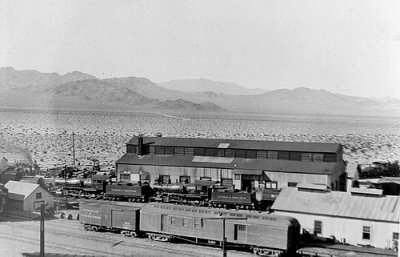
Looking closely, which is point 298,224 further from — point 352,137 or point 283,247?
point 352,137

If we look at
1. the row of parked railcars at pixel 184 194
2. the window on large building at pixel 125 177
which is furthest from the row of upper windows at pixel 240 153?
the row of parked railcars at pixel 184 194

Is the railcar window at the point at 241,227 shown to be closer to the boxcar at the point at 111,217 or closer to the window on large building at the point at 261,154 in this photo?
the boxcar at the point at 111,217

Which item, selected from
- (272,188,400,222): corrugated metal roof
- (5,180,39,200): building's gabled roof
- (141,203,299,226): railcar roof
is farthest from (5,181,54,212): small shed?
(272,188,400,222): corrugated metal roof

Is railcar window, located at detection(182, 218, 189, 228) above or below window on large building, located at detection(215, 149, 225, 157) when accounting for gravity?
below

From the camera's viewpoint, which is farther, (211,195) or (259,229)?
(211,195)

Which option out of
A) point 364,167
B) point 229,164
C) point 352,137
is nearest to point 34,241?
point 229,164

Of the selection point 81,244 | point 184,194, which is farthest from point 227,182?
point 81,244

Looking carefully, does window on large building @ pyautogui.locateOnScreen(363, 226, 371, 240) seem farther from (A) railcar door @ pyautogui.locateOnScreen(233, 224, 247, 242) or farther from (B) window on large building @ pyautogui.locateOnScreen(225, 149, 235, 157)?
(B) window on large building @ pyautogui.locateOnScreen(225, 149, 235, 157)

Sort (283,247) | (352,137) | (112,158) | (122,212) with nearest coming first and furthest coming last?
(283,247) < (122,212) < (112,158) < (352,137)
